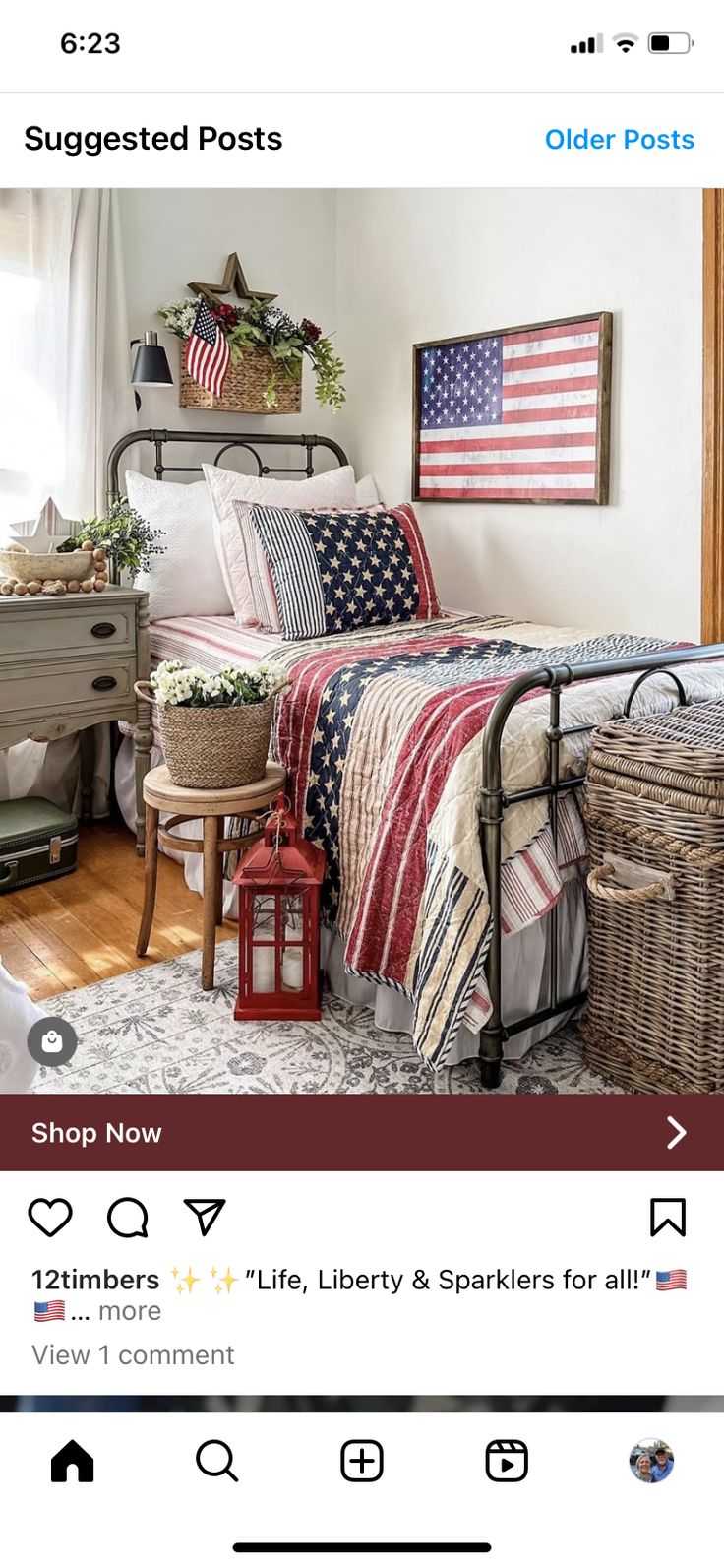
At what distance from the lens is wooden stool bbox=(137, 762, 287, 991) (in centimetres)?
208

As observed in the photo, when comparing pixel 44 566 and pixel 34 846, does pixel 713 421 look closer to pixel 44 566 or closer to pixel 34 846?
pixel 44 566

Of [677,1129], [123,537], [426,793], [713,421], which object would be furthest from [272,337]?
[677,1129]

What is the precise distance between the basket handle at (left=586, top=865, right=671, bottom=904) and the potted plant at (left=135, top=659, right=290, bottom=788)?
0.74m

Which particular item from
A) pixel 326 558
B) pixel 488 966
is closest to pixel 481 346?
pixel 326 558

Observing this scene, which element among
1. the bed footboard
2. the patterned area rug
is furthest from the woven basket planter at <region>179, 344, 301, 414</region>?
the patterned area rug

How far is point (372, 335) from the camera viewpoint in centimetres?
366

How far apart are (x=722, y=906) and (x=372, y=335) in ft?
8.98

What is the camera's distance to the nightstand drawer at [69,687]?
2.60 m

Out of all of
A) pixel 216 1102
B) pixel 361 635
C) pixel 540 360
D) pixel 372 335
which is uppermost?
pixel 372 335
